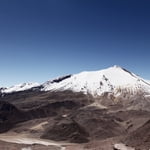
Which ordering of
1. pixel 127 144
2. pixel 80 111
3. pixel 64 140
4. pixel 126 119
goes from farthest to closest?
1. pixel 80 111
2. pixel 126 119
3. pixel 64 140
4. pixel 127 144

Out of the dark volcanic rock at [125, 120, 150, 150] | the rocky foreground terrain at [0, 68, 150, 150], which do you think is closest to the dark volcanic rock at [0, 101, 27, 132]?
the rocky foreground terrain at [0, 68, 150, 150]

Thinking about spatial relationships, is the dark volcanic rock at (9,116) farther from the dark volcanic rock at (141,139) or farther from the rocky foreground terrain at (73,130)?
the dark volcanic rock at (141,139)

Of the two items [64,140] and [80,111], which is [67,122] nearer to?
[64,140]

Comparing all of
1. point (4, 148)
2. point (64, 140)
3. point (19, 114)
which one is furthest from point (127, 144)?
point (19, 114)

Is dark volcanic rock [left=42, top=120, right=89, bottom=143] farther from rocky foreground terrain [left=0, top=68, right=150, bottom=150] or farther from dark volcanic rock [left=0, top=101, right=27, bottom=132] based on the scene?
dark volcanic rock [left=0, top=101, right=27, bottom=132]

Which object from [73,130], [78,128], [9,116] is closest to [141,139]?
[73,130]

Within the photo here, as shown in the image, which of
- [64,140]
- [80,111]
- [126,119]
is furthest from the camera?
[80,111]

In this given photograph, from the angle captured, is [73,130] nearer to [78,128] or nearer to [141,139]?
[78,128]

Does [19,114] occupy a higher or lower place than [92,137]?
higher

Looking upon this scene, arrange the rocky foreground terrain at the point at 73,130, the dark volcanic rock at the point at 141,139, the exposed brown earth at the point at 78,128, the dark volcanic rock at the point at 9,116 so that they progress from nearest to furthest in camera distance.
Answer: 1. the dark volcanic rock at the point at 141,139
2. the rocky foreground terrain at the point at 73,130
3. the exposed brown earth at the point at 78,128
4. the dark volcanic rock at the point at 9,116

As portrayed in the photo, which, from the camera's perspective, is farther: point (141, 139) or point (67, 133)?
point (67, 133)

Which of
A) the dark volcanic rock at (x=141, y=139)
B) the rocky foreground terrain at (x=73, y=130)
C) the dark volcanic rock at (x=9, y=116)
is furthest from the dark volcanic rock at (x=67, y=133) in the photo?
the dark volcanic rock at (x=141, y=139)
